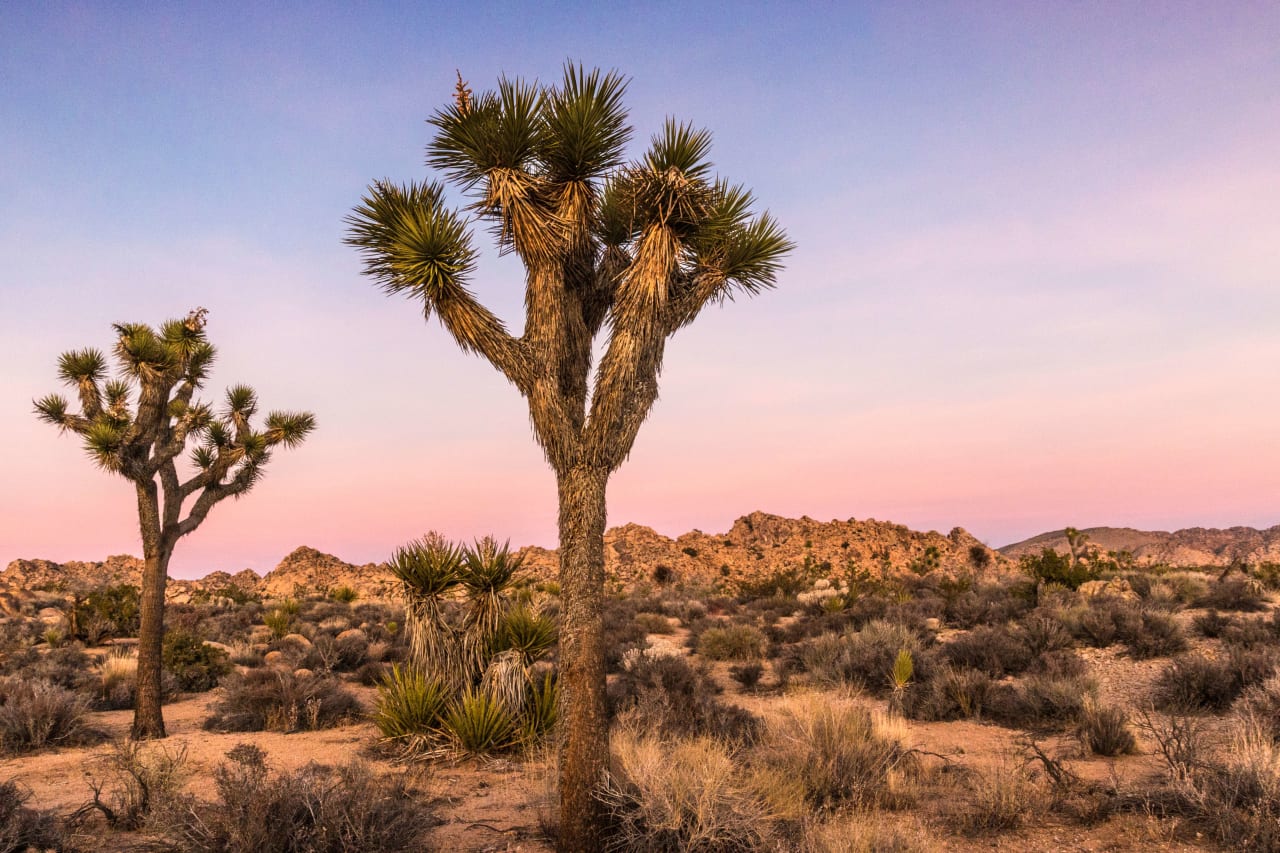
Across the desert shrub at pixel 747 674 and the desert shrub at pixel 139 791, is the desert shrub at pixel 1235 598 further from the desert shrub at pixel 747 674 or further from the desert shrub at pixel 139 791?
the desert shrub at pixel 139 791

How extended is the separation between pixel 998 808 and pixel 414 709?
658 centimetres

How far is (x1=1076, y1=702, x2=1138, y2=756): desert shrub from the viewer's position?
8180 millimetres

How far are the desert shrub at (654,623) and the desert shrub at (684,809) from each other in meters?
14.7

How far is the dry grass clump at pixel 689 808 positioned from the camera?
5.51 m

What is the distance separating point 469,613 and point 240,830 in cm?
475

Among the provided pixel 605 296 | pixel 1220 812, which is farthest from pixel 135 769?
pixel 1220 812

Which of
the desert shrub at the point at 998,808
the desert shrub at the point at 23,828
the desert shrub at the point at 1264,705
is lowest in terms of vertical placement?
the desert shrub at the point at 998,808

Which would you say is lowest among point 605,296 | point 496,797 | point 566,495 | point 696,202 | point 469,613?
point 496,797

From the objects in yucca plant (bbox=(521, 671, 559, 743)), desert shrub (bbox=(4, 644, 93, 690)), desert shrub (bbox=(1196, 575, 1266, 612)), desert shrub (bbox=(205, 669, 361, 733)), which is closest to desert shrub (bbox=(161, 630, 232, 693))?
desert shrub (bbox=(4, 644, 93, 690))

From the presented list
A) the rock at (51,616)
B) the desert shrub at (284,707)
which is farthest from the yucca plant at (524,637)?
the rock at (51,616)

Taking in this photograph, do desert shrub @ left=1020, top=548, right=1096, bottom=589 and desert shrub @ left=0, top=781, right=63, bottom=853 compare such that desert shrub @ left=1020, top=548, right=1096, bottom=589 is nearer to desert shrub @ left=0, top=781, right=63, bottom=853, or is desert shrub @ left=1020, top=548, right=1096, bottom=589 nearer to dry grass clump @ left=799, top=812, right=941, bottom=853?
dry grass clump @ left=799, top=812, right=941, bottom=853

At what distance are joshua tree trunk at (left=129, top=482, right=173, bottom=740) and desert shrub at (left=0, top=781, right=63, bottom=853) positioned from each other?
4729mm

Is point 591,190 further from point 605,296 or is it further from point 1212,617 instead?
point 1212,617

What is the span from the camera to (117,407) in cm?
1138
